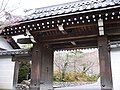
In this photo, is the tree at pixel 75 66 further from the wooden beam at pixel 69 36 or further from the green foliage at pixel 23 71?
the wooden beam at pixel 69 36

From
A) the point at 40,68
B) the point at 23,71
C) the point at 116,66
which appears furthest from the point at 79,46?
the point at 23,71

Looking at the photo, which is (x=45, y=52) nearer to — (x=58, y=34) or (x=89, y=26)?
(x=58, y=34)

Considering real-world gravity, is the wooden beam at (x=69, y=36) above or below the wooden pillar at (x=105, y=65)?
above

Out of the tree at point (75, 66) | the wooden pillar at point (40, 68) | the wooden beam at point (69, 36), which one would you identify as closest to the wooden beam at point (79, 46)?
the wooden pillar at point (40, 68)

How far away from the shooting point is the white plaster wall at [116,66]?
5.60m

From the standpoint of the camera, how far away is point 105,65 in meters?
5.68

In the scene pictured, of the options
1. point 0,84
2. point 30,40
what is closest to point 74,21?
point 30,40

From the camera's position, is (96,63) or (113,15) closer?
(113,15)

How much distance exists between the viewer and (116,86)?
559cm

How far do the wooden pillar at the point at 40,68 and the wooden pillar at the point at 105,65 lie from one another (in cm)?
257

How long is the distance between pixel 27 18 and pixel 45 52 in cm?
199

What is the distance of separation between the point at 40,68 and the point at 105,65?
2707mm

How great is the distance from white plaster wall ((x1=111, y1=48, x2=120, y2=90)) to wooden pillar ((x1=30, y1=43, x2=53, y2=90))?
2938 mm

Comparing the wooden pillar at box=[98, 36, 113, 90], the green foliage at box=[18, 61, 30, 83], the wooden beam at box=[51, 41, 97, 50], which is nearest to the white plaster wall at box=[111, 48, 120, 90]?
the wooden pillar at box=[98, 36, 113, 90]
